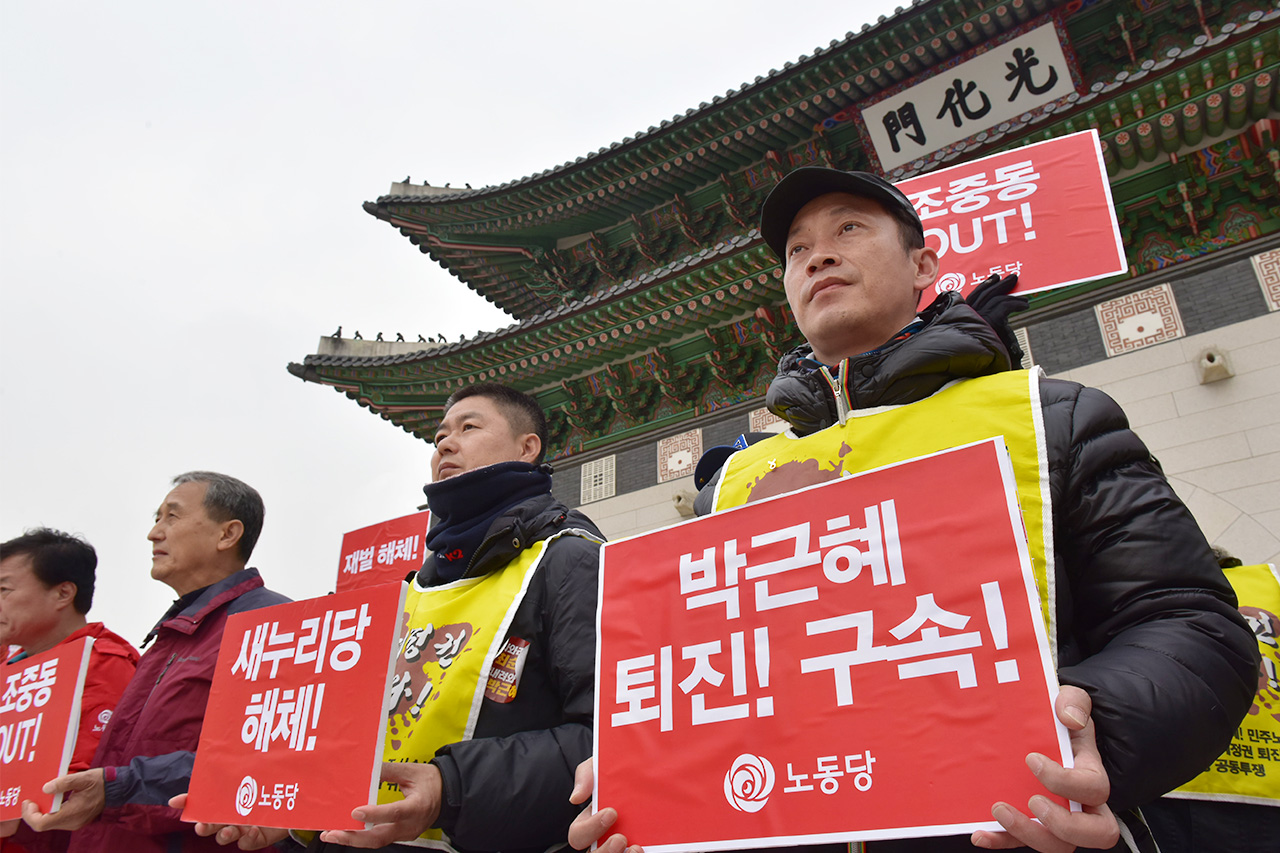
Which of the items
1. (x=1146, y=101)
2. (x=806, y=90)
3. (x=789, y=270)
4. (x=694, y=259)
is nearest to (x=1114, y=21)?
(x=1146, y=101)

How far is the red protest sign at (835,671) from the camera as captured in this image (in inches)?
35.4

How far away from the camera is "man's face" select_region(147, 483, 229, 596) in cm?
260

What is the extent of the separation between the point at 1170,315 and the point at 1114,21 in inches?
107

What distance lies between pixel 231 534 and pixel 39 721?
0.72m

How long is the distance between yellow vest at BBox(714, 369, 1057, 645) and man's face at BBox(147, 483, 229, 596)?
1.90 m

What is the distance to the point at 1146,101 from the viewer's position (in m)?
5.31

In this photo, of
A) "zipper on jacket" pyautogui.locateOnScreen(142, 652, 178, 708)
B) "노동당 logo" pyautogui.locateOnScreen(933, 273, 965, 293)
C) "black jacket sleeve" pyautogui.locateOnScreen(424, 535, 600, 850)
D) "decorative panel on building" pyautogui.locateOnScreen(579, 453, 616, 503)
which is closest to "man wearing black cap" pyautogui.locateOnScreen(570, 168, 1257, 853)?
"black jacket sleeve" pyautogui.locateOnScreen(424, 535, 600, 850)

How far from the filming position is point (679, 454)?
7.54 metres

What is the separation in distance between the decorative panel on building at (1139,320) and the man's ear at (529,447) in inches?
195

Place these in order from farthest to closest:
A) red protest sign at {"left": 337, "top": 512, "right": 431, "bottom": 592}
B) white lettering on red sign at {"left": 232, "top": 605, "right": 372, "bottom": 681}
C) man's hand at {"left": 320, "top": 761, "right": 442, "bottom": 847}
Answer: red protest sign at {"left": 337, "top": 512, "right": 431, "bottom": 592} < white lettering on red sign at {"left": 232, "top": 605, "right": 372, "bottom": 681} < man's hand at {"left": 320, "top": 761, "right": 442, "bottom": 847}

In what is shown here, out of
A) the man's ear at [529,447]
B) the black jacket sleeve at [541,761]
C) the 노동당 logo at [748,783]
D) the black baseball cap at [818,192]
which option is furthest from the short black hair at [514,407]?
the 노동당 logo at [748,783]

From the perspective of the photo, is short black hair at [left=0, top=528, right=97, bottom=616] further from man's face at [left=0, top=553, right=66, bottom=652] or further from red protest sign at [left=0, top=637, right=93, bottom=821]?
red protest sign at [left=0, top=637, right=93, bottom=821]

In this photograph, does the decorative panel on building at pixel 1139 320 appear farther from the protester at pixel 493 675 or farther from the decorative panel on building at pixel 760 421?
the protester at pixel 493 675

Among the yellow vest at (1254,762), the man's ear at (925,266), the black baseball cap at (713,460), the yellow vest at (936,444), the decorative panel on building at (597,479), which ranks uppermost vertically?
the decorative panel on building at (597,479)
